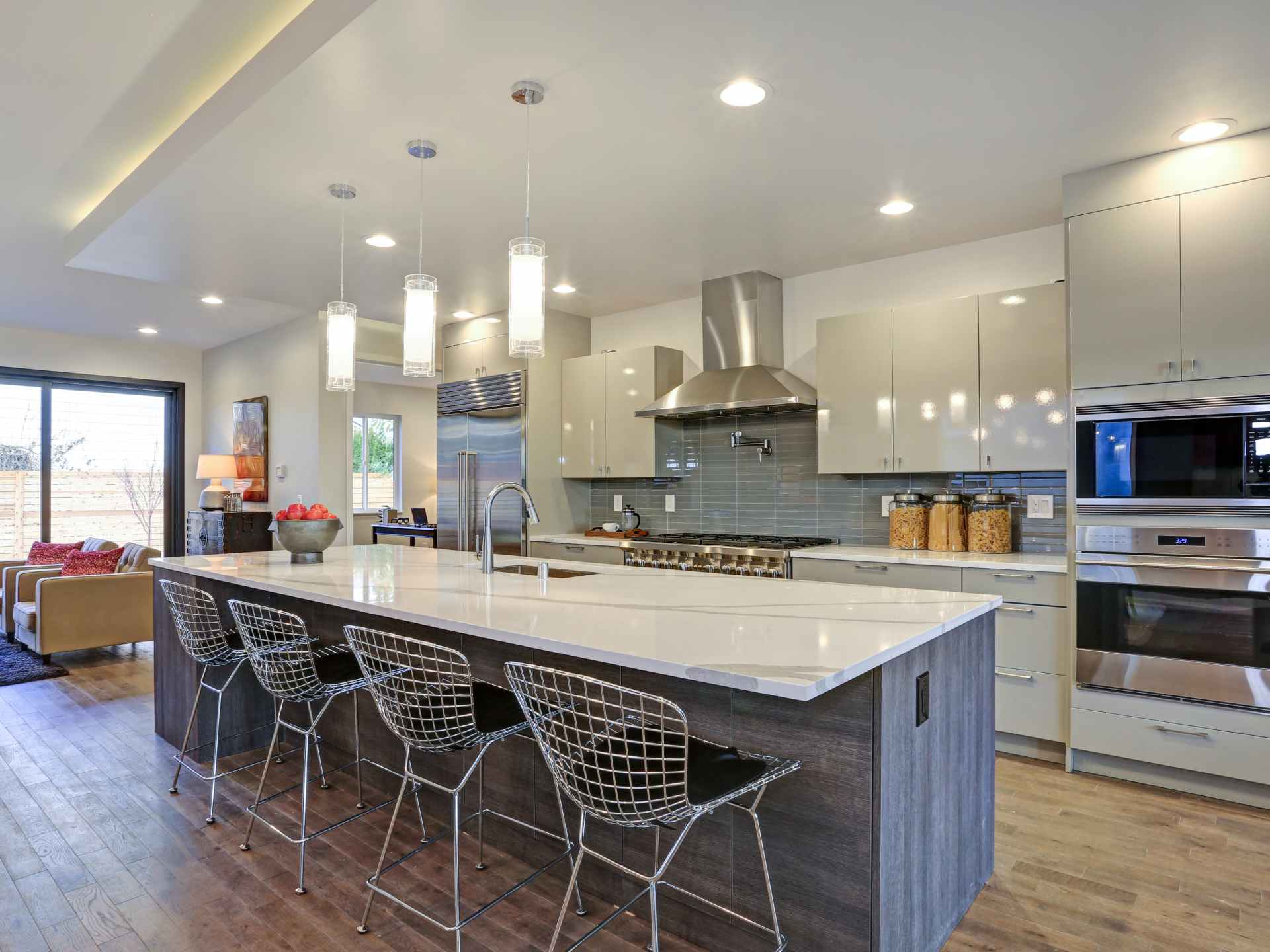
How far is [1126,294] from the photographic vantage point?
3.15m

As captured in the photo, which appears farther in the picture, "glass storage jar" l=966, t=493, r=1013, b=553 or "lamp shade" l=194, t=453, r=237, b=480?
"lamp shade" l=194, t=453, r=237, b=480

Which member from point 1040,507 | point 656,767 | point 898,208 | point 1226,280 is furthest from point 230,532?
point 1226,280

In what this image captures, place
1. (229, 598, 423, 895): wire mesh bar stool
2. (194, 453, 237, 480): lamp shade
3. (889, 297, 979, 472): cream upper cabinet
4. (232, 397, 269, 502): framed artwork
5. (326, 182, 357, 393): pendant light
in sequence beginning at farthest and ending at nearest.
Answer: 1. (194, 453, 237, 480): lamp shade
2. (232, 397, 269, 502): framed artwork
3. (889, 297, 979, 472): cream upper cabinet
4. (326, 182, 357, 393): pendant light
5. (229, 598, 423, 895): wire mesh bar stool

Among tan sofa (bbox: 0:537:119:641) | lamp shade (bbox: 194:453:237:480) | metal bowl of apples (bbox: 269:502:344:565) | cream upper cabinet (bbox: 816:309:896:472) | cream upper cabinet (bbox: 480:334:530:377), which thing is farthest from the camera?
lamp shade (bbox: 194:453:237:480)

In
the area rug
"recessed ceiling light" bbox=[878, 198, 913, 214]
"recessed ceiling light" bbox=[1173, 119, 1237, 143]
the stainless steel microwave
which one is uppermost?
"recessed ceiling light" bbox=[1173, 119, 1237, 143]

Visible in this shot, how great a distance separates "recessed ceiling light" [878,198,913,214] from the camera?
358cm

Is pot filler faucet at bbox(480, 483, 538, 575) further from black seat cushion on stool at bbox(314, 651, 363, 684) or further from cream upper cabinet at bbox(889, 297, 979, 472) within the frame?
cream upper cabinet at bbox(889, 297, 979, 472)

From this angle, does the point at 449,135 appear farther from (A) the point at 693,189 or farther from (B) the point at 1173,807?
(B) the point at 1173,807

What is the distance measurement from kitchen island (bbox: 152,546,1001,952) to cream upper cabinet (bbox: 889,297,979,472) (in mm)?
1655

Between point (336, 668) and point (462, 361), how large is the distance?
3799 millimetres

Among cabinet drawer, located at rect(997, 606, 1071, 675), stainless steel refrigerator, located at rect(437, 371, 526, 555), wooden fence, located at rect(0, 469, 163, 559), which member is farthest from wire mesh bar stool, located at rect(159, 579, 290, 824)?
wooden fence, located at rect(0, 469, 163, 559)

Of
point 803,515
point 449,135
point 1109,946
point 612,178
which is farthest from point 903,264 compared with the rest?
point 1109,946

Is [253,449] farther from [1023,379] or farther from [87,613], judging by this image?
[1023,379]

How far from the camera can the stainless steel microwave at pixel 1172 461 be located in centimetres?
290
